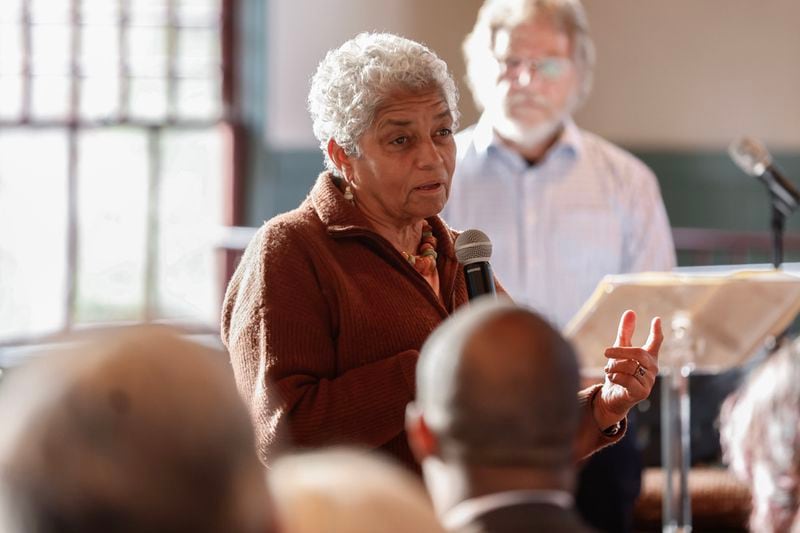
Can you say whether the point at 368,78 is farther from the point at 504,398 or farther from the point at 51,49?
the point at 51,49

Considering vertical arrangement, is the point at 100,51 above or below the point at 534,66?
below

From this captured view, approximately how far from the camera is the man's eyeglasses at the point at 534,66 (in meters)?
4.20

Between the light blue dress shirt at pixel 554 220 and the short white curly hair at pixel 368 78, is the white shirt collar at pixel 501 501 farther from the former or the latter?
the light blue dress shirt at pixel 554 220

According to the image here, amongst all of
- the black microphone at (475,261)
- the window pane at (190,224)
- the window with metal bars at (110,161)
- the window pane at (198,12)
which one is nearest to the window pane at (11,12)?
the window with metal bars at (110,161)

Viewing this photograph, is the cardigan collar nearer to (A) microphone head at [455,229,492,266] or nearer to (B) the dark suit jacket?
(A) microphone head at [455,229,492,266]

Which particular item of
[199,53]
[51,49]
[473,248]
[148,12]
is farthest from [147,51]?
[473,248]

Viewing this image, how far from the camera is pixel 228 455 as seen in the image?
1.00 meters

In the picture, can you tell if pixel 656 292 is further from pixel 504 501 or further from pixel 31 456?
Answer: pixel 31 456

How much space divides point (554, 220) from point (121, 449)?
3378 millimetres

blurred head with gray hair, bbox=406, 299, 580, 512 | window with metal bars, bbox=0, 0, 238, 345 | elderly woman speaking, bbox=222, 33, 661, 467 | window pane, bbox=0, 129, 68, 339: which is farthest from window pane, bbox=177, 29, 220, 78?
blurred head with gray hair, bbox=406, 299, 580, 512

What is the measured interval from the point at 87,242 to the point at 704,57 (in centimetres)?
374

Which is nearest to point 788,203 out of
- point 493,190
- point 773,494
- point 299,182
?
point 493,190

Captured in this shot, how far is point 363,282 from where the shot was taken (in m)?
2.48

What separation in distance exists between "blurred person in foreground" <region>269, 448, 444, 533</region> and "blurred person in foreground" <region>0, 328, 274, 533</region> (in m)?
0.07
